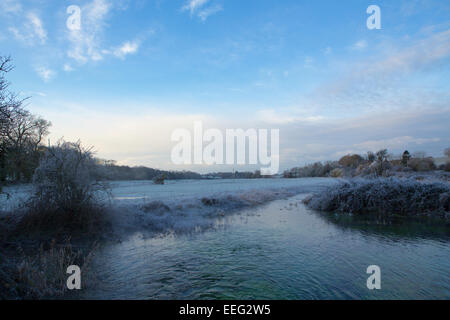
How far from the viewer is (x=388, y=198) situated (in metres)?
20.5

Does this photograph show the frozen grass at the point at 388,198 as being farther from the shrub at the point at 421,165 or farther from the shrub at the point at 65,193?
the shrub at the point at 421,165

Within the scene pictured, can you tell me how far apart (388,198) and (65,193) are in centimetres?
2451

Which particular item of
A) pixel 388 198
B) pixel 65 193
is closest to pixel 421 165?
pixel 388 198

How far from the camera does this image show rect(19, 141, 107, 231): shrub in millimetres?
12367

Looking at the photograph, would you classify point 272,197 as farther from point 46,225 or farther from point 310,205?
point 46,225

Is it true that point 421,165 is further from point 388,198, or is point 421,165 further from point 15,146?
point 15,146

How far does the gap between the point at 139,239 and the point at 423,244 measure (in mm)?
14462

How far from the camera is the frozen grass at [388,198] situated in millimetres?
18625

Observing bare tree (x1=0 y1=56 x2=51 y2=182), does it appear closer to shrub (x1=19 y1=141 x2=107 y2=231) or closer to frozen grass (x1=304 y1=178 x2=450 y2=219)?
shrub (x1=19 y1=141 x2=107 y2=231)

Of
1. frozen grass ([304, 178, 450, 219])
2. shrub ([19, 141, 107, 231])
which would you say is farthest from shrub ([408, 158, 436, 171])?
shrub ([19, 141, 107, 231])

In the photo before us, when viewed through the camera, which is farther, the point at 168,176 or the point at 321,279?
the point at 168,176
